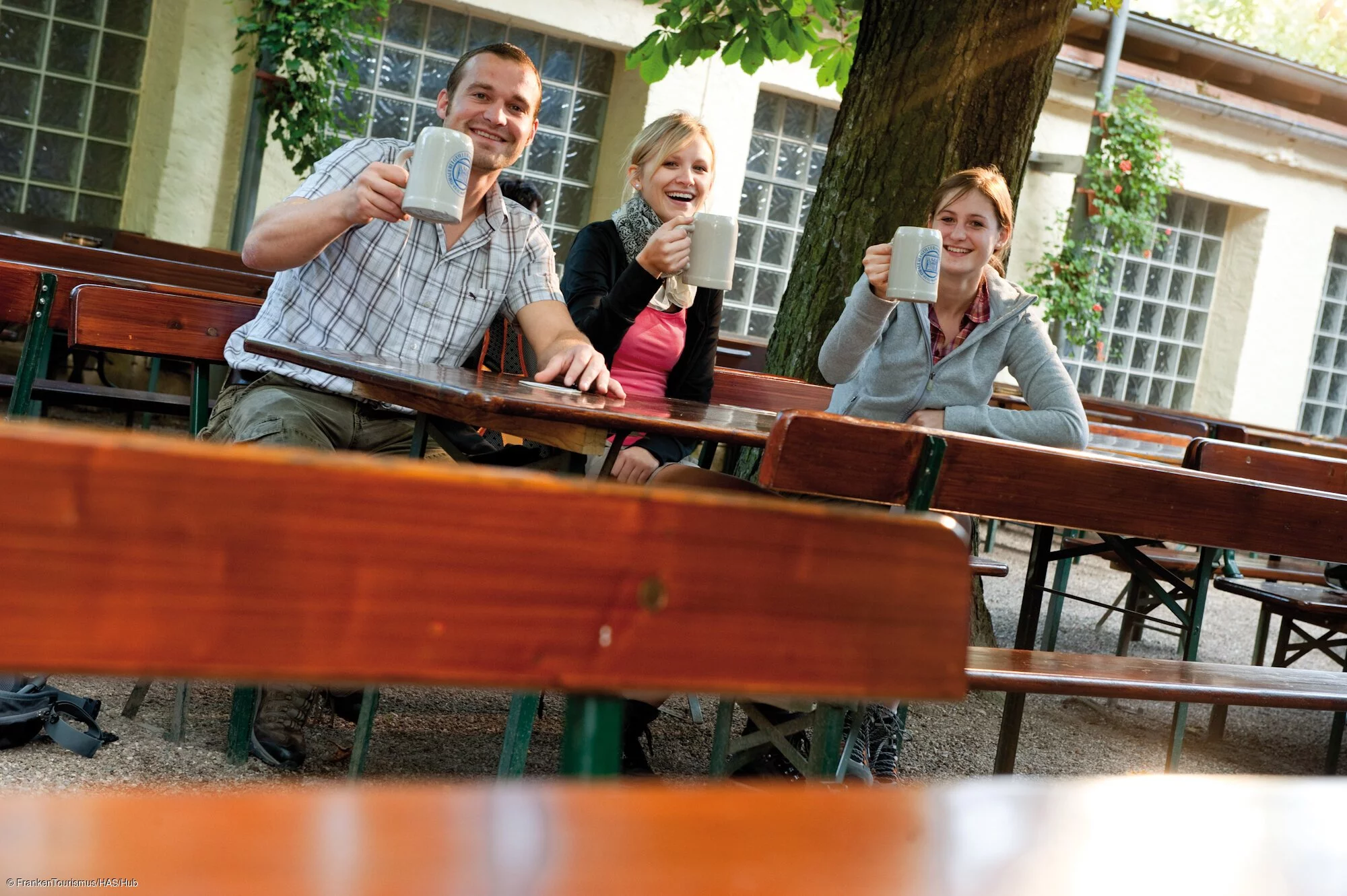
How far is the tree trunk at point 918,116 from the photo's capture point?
448 cm

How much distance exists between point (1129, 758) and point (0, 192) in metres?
6.70

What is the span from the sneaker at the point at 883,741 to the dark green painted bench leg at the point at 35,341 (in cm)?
189

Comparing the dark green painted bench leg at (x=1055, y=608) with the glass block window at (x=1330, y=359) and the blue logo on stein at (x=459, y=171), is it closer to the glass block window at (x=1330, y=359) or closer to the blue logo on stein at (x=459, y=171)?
the blue logo on stein at (x=459, y=171)

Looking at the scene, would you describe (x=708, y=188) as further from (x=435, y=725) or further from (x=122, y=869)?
(x=122, y=869)

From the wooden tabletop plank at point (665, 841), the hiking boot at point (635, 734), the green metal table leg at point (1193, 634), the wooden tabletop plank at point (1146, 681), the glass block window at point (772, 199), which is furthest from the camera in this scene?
the glass block window at point (772, 199)

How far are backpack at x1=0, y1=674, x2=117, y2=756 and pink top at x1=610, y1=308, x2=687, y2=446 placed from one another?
4.78 feet

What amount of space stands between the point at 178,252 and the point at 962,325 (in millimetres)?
3583

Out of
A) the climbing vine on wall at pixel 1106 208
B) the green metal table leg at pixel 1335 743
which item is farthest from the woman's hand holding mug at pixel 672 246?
the climbing vine on wall at pixel 1106 208

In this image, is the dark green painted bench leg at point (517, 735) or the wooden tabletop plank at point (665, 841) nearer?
the wooden tabletop plank at point (665, 841)

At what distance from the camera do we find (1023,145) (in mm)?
4574

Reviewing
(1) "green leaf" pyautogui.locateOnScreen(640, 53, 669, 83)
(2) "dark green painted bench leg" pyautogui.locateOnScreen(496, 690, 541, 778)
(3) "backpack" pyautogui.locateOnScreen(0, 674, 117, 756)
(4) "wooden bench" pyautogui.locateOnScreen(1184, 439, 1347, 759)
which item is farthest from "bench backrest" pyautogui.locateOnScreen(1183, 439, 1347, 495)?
(1) "green leaf" pyautogui.locateOnScreen(640, 53, 669, 83)

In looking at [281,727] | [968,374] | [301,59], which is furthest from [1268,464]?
[301,59]

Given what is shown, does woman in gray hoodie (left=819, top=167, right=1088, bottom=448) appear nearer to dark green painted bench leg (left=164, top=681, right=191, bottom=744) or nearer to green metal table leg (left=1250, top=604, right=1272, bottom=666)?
dark green painted bench leg (left=164, top=681, right=191, bottom=744)

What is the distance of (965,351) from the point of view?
3.35 meters
